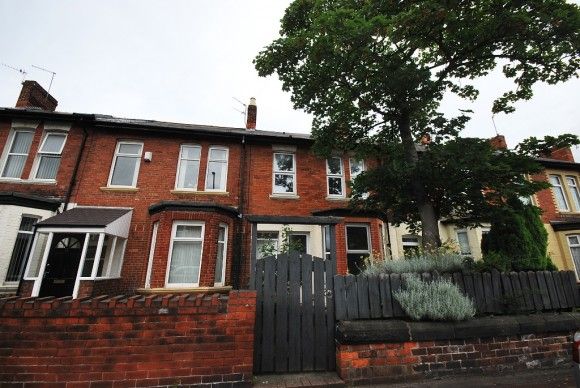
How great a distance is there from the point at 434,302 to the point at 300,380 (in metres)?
2.39

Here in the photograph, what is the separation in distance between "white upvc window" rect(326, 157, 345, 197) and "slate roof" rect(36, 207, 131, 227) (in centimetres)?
815

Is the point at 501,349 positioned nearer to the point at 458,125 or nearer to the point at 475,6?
the point at 458,125

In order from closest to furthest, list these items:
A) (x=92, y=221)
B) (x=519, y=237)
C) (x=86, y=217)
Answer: (x=519, y=237), (x=92, y=221), (x=86, y=217)

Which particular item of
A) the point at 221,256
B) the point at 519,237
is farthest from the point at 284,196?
the point at 519,237

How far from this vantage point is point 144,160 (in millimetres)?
11039

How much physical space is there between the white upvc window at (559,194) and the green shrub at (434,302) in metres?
16.6

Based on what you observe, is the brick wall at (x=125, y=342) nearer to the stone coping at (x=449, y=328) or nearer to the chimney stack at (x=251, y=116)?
the stone coping at (x=449, y=328)

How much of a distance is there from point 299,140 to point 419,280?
8617mm

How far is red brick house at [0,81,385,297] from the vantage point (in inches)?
356

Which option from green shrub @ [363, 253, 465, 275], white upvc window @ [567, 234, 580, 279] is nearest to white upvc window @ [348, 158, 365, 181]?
green shrub @ [363, 253, 465, 275]

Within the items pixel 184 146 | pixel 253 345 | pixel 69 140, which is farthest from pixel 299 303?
pixel 69 140

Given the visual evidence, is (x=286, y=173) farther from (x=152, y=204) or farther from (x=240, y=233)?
(x=152, y=204)

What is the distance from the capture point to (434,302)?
430 centimetres

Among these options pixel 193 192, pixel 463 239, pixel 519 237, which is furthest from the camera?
pixel 463 239
